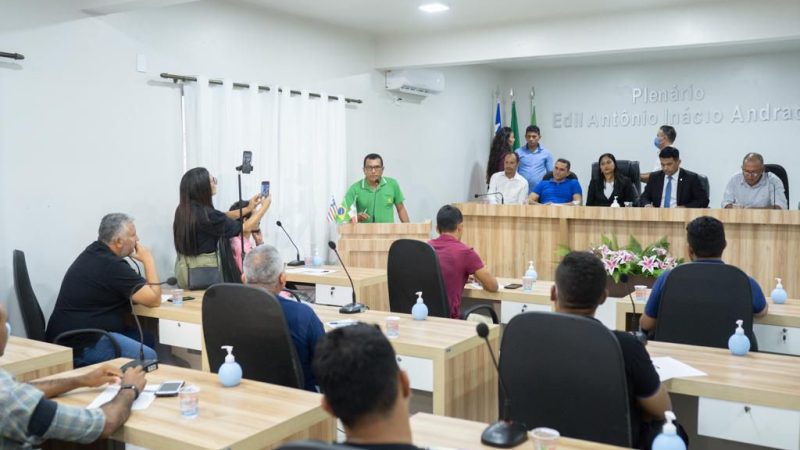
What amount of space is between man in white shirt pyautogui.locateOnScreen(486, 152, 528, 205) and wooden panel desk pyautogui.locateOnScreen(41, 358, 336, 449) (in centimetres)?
556

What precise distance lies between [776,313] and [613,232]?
9.41 feet

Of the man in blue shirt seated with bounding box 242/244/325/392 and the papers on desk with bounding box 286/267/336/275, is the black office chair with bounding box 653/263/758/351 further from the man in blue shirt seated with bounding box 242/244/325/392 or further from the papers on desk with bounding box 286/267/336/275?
the papers on desk with bounding box 286/267/336/275

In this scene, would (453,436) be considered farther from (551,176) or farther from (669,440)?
(551,176)

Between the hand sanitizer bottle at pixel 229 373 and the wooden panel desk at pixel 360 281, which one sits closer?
the hand sanitizer bottle at pixel 229 373

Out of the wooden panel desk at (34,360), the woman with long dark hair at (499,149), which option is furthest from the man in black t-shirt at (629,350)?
the woman with long dark hair at (499,149)

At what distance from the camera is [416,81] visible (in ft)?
26.1

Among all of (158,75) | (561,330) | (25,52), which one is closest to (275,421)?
(561,330)

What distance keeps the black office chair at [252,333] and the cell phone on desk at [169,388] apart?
320 mm

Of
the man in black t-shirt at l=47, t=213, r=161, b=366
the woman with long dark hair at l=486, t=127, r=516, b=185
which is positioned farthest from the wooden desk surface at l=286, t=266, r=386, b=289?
the woman with long dark hair at l=486, t=127, r=516, b=185

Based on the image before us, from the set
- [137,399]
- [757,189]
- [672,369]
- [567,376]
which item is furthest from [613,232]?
[137,399]

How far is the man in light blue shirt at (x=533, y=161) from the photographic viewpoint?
337 inches

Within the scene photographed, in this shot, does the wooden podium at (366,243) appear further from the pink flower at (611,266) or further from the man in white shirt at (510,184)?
the pink flower at (611,266)

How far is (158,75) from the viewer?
211 inches

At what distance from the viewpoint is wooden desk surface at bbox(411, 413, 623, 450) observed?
1976 millimetres
